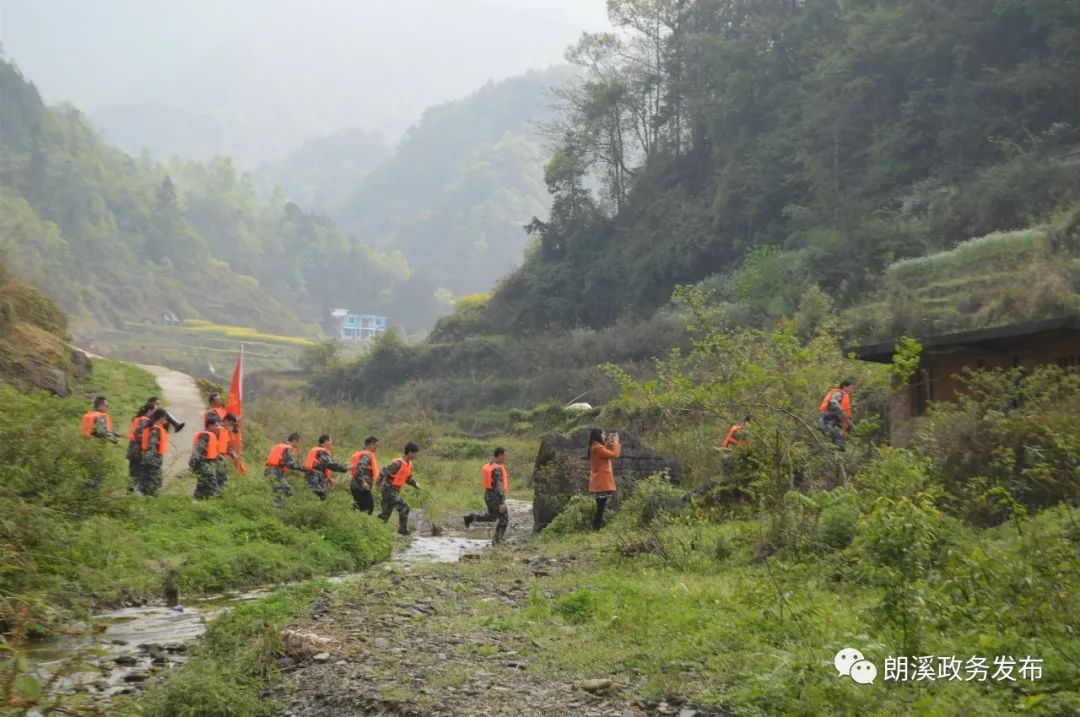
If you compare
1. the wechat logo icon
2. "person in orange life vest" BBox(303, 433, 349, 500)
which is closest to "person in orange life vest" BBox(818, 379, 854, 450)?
"person in orange life vest" BBox(303, 433, 349, 500)

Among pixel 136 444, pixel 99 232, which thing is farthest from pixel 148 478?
pixel 99 232

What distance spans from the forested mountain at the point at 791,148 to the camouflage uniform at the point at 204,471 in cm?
2437

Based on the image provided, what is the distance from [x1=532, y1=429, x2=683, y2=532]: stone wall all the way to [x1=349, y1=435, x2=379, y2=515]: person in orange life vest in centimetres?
305

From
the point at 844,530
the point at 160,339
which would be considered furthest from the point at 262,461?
the point at 160,339

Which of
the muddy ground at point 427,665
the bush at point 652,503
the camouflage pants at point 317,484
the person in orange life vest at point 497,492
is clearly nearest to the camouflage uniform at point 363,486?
the camouflage pants at point 317,484

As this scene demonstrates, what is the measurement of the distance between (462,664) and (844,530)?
4.84 m

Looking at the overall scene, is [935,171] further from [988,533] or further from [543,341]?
[988,533]

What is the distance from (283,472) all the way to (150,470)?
2169 mm

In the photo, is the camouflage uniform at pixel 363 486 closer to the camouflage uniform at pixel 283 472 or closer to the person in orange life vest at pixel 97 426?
the camouflage uniform at pixel 283 472

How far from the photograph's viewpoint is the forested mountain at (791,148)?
3838 cm

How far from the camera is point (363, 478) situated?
728 inches

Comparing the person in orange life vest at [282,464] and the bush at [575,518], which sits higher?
the person in orange life vest at [282,464]

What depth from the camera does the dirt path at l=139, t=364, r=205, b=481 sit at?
23.0 meters

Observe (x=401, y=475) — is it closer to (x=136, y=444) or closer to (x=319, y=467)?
(x=319, y=467)
